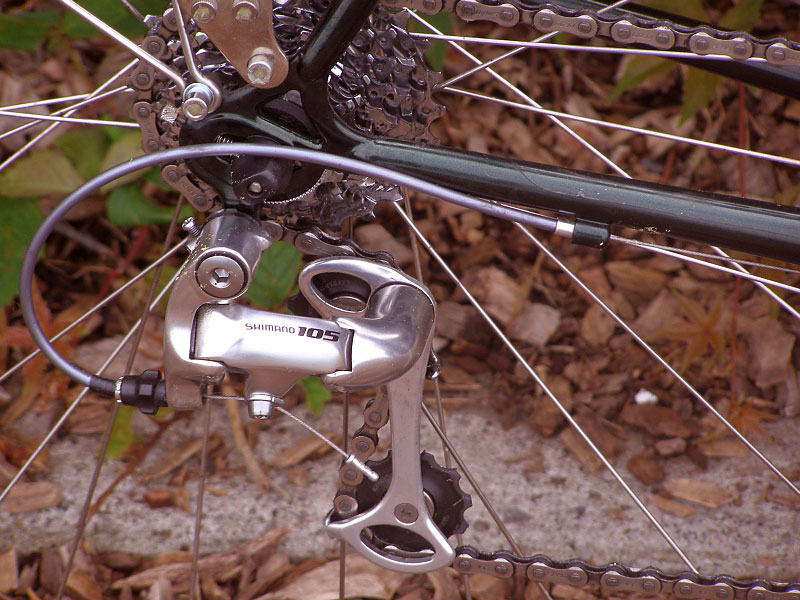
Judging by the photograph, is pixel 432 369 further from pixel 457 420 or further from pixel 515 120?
pixel 515 120

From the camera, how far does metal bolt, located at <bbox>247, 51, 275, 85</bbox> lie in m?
0.60

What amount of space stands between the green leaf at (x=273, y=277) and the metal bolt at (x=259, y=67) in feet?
1.51

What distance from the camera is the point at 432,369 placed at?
747mm

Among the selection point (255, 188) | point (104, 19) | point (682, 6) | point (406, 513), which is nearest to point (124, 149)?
point (104, 19)

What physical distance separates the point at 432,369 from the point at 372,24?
0.31 m

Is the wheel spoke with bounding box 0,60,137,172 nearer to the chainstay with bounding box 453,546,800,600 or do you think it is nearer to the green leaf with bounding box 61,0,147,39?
the green leaf with bounding box 61,0,147,39

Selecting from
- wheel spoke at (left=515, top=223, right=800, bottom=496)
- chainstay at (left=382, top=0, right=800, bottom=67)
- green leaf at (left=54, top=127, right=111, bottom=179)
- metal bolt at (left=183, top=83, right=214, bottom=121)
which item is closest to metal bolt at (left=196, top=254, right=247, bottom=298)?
metal bolt at (left=183, top=83, right=214, bottom=121)

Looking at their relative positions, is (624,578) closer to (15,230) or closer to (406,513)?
(406,513)

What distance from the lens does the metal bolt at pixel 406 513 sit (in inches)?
29.3

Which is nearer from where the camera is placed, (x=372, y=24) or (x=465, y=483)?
(x=372, y=24)

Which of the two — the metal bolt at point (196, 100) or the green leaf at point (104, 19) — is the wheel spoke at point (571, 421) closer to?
the metal bolt at point (196, 100)

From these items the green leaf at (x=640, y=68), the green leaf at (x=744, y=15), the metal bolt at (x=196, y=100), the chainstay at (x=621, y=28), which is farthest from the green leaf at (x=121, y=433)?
the green leaf at (x=744, y=15)

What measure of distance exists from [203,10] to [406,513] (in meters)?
0.46

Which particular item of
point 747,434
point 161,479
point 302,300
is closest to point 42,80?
point 161,479
